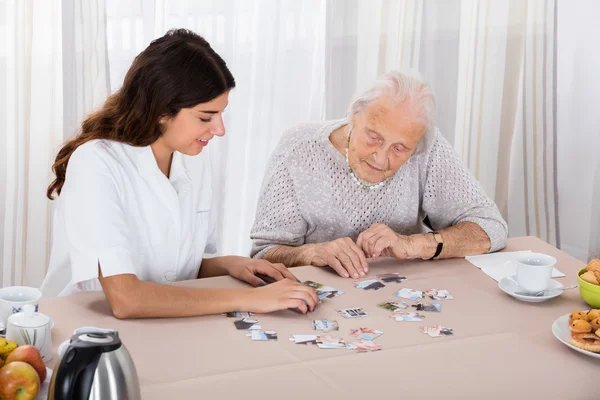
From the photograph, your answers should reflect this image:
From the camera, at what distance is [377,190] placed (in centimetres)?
269

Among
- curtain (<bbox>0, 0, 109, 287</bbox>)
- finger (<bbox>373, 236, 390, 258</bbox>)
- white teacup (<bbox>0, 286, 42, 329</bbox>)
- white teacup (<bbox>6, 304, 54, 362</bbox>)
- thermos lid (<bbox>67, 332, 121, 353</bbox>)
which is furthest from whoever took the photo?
curtain (<bbox>0, 0, 109, 287</bbox>)

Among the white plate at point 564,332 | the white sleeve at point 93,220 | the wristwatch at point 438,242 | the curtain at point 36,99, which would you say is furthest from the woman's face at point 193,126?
the curtain at point 36,99

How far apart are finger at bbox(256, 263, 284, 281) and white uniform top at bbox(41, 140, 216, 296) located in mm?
246

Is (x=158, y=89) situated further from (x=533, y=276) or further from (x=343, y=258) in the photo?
(x=533, y=276)

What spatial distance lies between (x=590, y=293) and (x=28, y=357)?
56.3 inches

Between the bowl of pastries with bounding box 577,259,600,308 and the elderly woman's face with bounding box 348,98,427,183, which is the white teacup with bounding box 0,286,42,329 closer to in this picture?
the elderly woman's face with bounding box 348,98,427,183

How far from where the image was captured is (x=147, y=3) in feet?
11.7

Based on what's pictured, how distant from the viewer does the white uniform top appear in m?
1.96

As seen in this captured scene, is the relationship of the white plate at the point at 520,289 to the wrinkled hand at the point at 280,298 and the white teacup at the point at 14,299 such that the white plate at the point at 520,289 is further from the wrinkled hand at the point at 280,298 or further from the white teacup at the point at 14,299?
the white teacup at the point at 14,299

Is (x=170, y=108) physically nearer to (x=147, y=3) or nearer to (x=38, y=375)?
(x=38, y=375)

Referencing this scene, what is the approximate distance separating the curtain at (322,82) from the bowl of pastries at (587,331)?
2221 millimetres

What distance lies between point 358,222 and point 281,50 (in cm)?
145

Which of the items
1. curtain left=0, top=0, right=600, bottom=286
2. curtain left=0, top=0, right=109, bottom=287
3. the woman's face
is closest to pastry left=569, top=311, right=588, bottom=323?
the woman's face

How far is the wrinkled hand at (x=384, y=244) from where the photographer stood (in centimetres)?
239
